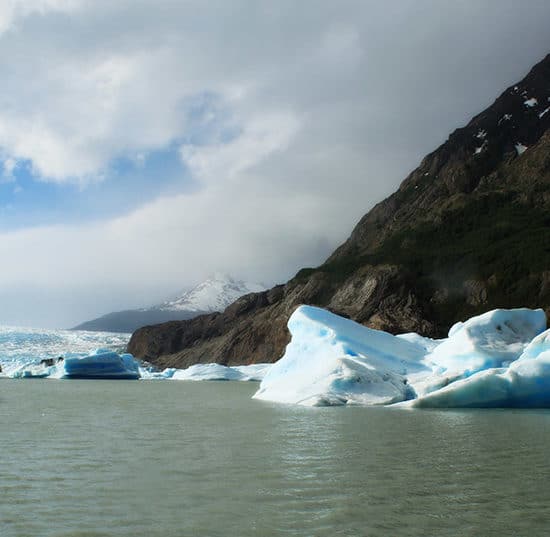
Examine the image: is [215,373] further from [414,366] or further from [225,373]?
[414,366]

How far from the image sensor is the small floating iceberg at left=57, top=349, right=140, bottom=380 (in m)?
50.8

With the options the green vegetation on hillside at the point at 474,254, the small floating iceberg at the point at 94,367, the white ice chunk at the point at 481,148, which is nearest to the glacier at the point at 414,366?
the small floating iceberg at the point at 94,367

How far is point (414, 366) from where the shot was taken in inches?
884

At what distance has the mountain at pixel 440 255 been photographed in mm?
71000

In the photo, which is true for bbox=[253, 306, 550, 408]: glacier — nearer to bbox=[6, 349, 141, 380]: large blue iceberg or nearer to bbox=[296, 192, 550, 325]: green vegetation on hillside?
bbox=[6, 349, 141, 380]: large blue iceberg

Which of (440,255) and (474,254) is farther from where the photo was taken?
(440,255)

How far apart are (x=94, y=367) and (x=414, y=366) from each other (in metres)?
36.5

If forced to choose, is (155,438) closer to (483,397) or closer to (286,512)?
(286,512)

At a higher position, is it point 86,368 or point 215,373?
point 86,368

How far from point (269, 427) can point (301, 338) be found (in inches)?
451

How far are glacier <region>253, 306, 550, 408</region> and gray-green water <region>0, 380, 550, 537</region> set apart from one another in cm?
485

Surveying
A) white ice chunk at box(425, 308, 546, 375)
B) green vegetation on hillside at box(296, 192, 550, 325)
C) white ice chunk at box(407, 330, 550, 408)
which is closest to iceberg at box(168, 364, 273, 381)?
green vegetation on hillside at box(296, 192, 550, 325)

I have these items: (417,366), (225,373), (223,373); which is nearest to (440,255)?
(225,373)

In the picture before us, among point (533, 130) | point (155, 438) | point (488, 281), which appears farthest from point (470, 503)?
point (533, 130)
